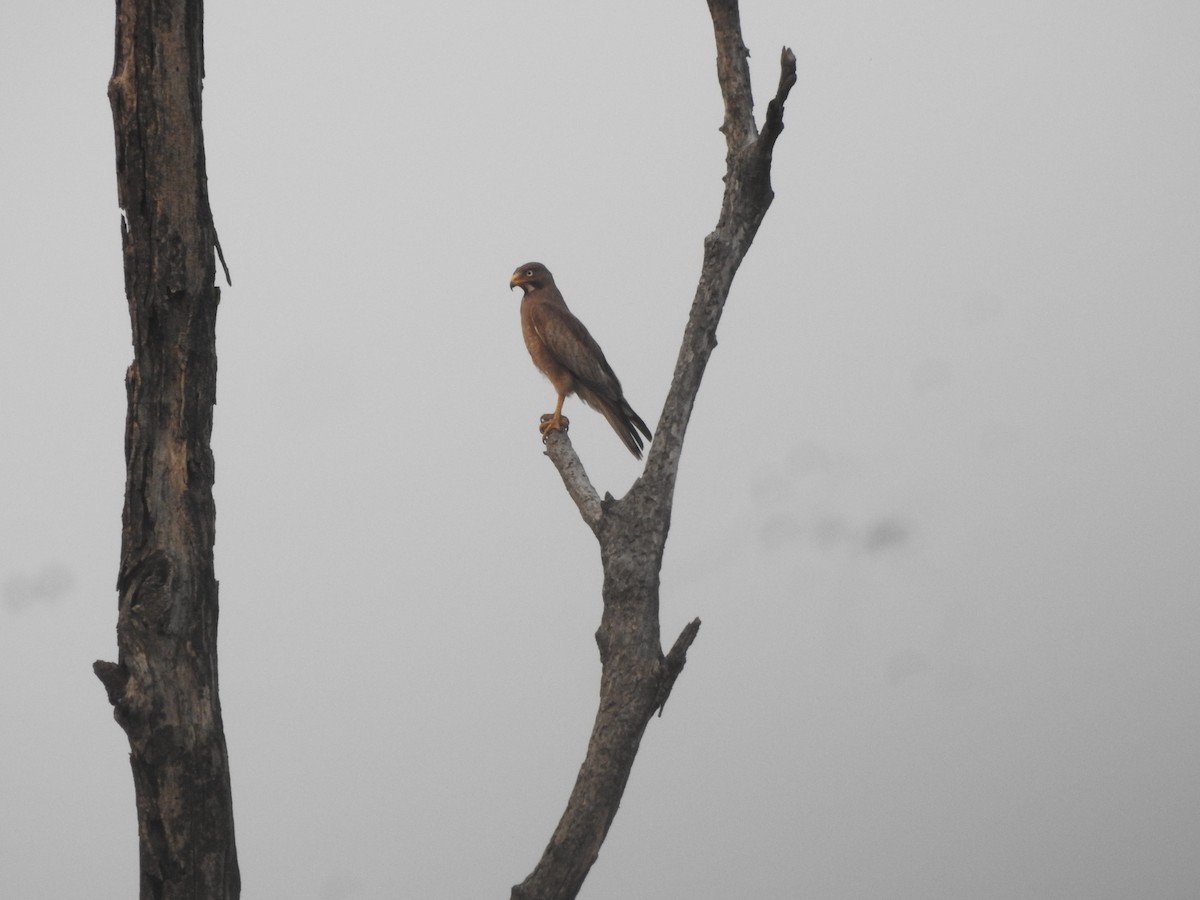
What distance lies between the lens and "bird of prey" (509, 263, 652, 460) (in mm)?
6824

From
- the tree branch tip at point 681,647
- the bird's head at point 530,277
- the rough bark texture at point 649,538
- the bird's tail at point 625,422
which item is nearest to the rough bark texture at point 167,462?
the rough bark texture at point 649,538

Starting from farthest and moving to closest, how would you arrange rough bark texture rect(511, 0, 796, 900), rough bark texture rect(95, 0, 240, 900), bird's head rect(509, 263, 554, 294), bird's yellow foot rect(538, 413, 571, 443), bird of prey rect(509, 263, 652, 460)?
bird's head rect(509, 263, 554, 294), bird of prey rect(509, 263, 652, 460), bird's yellow foot rect(538, 413, 571, 443), rough bark texture rect(511, 0, 796, 900), rough bark texture rect(95, 0, 240, 900)

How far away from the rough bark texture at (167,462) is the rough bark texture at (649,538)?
1.10 meters

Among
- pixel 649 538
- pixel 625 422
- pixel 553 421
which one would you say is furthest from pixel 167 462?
pixel 625 422

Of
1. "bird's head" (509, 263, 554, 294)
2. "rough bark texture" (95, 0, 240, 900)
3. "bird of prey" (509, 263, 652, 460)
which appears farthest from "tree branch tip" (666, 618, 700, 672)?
"bird's head" (509, 263, 554, 294)

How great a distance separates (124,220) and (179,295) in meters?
0.30

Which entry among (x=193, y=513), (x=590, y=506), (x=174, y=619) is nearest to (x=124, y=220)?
(x=193, y=513)

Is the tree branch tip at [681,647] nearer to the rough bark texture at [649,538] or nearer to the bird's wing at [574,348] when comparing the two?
the rough bark texture at [649,538]

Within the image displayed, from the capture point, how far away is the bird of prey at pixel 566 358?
22.4 ft

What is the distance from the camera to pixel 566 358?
705cm

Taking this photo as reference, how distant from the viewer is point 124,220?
393 centimetres

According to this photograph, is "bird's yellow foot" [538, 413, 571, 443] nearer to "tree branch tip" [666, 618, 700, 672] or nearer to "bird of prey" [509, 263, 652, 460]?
"bird of prey" [509, 263, 652, 460]

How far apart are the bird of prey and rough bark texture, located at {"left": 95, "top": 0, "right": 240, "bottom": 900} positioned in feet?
8.81

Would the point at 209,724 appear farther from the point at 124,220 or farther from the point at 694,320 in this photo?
the point at 694,320
